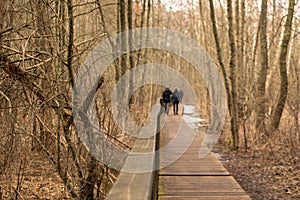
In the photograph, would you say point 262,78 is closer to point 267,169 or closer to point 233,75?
point 233,75

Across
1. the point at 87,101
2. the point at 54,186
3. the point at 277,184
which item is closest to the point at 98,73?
the point at 87,101

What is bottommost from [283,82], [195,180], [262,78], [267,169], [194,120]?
[267,169]

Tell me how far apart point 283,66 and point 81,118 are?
9.21 metres

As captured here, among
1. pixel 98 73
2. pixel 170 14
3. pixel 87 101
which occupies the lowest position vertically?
pixel 87 101

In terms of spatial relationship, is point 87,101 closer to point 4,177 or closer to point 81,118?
point 81,118

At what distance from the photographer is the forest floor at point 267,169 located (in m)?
8.12

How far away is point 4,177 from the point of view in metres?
5.82

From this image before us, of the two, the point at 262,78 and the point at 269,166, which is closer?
the point at 269,166

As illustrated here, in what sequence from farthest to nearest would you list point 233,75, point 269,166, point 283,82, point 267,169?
point 283,82 < point 233,75 < point 269,166 < point 267,169

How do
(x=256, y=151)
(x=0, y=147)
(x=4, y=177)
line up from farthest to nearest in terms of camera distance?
(x=256, y=151) → (x=4, y=177) → (x=0, y=147)

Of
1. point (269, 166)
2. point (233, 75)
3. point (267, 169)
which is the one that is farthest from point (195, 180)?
point (233, 75)

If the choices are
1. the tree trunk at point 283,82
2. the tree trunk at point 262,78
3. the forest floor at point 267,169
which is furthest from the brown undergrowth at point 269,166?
the tree trunk at point 262,78

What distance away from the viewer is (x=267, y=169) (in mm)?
10148

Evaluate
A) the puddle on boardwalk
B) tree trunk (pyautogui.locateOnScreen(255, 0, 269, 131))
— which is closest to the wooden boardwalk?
tree trunk (pyautogui.locateOnScreen(255, 0, 269, 131))
